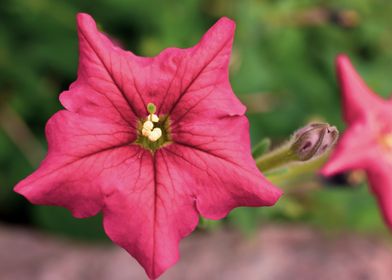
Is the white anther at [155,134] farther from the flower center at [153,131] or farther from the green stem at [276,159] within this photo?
the green stem at [276,159]

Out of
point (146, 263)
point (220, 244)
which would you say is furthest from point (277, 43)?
point (146, 263)

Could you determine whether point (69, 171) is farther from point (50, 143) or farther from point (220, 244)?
point (220, 244)

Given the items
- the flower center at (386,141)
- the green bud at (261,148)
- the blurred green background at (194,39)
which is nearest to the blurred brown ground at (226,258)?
the blurred green background at (194,39)

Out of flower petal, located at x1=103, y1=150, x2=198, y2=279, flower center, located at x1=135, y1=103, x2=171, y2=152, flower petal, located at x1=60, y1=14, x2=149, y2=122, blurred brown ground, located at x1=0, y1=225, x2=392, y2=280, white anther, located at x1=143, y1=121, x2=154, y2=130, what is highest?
flower petal, located at x1=60, y1=14, x2=149, y2=122

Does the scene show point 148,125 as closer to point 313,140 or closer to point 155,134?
point 155,134

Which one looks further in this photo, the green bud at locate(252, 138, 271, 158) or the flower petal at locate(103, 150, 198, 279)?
the green bud at locate(252, 138, 271, 158)

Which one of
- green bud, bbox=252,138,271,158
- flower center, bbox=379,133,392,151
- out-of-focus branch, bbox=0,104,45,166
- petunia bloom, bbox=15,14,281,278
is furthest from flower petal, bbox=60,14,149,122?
out-of-focus branch, bbox=0,104,45,166

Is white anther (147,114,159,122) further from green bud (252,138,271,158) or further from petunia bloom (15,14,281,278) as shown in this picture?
green bud (252,138,271,158)
